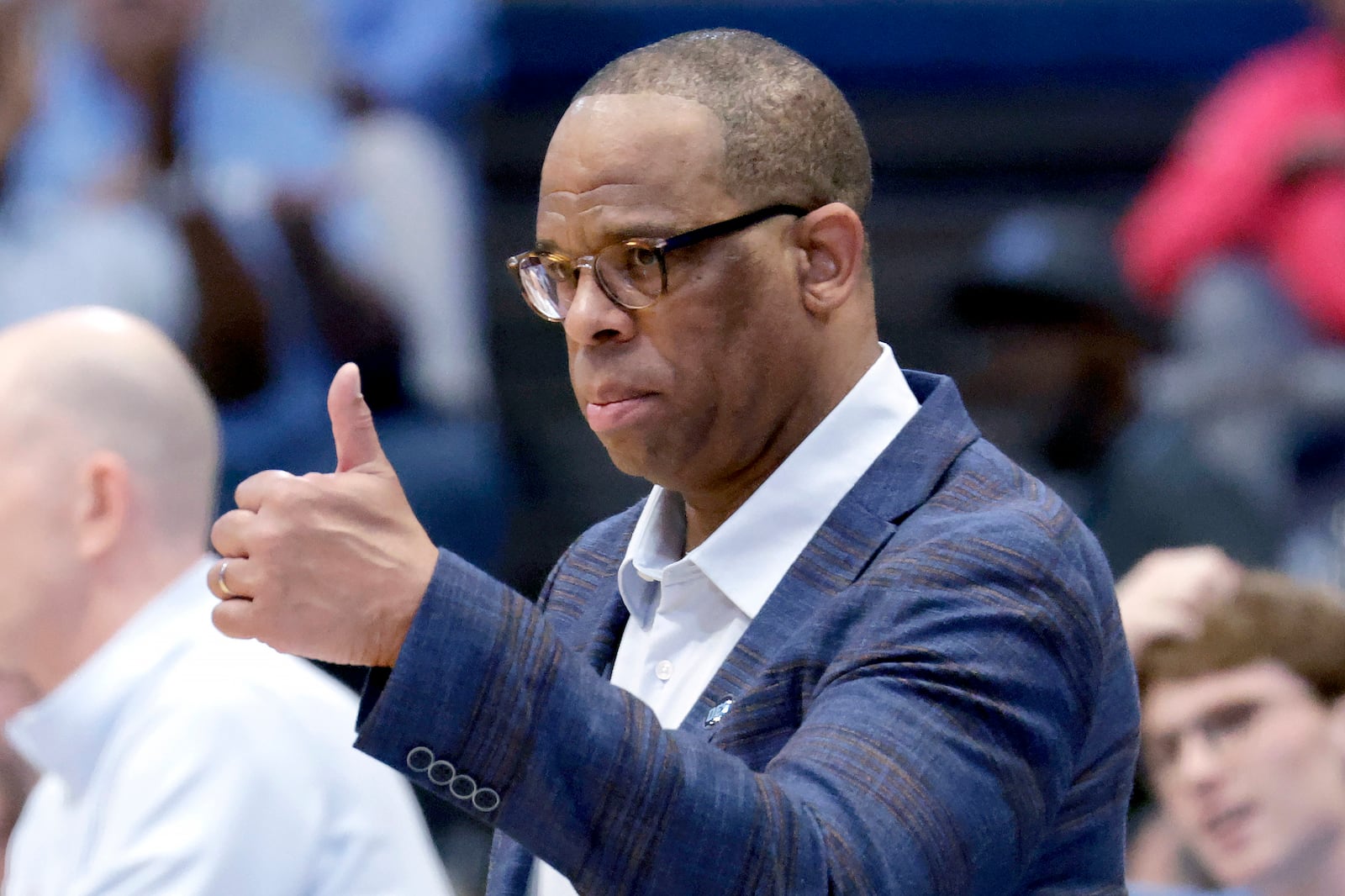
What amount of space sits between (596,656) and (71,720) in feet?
2.92

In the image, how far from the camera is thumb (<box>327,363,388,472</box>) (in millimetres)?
1111

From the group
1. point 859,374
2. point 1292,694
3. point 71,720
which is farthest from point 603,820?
point 1292,694

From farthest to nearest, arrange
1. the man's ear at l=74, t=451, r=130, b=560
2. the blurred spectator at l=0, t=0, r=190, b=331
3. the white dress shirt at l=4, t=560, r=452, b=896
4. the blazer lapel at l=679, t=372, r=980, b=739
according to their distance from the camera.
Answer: the blurred spectator at l=0, t=0, r=190, b=331
the man's ear at l=74, t=451, r=130, b=560
the white dress shirt at l=4, t=560, r=452, b=896
the blazer lapel at l=679, t=372, r=980, b=739

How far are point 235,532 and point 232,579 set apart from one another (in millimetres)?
27

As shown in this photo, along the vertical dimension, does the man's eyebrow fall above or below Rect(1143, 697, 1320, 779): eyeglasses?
above

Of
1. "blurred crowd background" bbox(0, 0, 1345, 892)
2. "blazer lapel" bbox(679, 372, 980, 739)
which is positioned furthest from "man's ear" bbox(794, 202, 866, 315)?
"blurred crowd background" bbox(0, 0, 1345, 892)

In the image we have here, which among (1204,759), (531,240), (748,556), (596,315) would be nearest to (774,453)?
(748,556)

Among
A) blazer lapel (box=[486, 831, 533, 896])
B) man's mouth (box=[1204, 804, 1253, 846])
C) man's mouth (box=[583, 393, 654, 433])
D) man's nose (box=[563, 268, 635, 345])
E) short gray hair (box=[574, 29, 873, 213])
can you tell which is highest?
short gray hair (box=[574, 29, 873, 213])

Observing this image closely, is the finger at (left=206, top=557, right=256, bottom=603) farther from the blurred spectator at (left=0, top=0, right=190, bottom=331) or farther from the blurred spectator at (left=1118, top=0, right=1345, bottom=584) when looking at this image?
the blurred spectator at (left=1118, top=0, right=1345, bottom=584)

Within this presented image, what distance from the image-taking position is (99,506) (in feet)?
7.25

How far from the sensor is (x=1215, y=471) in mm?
4012

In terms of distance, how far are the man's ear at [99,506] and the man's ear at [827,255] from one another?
3.75 ft

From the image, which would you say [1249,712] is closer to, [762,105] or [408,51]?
[762,105]

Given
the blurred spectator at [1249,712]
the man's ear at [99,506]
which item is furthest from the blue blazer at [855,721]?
the blurred spectator at [1249,712]
